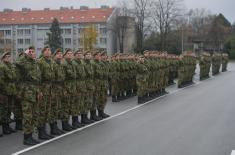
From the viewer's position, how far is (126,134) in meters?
10.9

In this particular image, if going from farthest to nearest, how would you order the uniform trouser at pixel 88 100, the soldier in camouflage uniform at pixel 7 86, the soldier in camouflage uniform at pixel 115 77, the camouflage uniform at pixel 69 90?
1. the soldier in camouflage uniform at pixel 115 77
2. the uniform trouser at pixel 88 100
3. the camouflage uniform at pixel 69 90
4. the soldier in camouflage uniform at pixel 7 86

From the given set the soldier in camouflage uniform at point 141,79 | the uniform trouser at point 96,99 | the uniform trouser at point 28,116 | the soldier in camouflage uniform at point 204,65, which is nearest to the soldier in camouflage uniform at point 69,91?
the uniform trouser at point 96,99

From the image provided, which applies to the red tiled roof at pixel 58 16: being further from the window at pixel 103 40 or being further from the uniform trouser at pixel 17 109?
the uniform trouser at pixel 17 109

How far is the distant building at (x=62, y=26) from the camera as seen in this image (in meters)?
105

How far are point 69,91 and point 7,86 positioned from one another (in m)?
1.41

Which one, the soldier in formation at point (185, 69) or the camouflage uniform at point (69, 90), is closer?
the camouflage uniform at point (69, 90)

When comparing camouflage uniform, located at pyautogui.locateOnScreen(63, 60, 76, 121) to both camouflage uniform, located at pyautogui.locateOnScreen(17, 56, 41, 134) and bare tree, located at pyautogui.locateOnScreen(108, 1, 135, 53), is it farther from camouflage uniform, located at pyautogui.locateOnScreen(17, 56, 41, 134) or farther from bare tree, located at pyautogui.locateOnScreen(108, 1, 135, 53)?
bare tree, located at pyautogui.locateOnScreen(108, 1, 135, 53)

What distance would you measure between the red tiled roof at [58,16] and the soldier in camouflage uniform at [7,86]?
94.9 m

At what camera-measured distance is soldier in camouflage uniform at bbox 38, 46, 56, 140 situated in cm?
1035

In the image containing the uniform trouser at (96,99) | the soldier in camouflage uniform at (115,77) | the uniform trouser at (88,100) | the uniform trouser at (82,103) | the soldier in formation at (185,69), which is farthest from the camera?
the soldier in formation at (185,69)

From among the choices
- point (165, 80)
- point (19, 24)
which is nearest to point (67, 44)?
point (19, 24)

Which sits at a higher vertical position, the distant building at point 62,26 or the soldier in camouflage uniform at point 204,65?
the distant building at point 62,26

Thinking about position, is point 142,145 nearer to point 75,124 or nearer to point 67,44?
point 75,124

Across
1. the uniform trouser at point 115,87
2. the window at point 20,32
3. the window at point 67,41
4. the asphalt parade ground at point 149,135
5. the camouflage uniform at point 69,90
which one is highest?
the window at point 20,32
